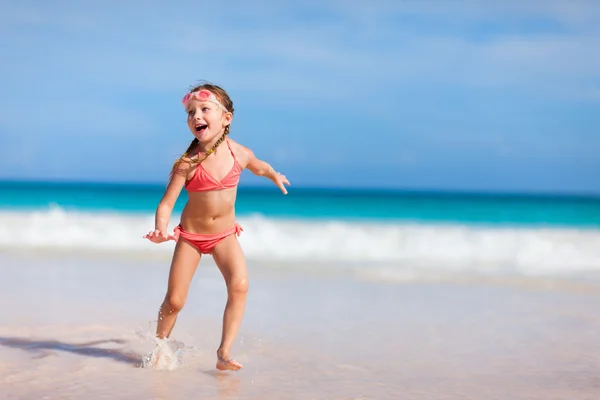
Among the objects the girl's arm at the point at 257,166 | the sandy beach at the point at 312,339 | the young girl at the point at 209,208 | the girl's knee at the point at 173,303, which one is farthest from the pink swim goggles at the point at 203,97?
the sandy beach at the point at 312,339

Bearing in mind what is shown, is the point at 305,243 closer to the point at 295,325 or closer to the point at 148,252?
the point at 148,252

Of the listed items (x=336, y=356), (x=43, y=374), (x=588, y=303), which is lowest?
(x=43, y=374)

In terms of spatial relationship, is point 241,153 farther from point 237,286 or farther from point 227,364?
point 227,364

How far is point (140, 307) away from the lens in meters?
A: 6.29

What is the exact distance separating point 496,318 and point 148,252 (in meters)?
6.34

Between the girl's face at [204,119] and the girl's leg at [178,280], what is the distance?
2.11 feet

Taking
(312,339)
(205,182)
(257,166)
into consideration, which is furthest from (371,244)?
(205,182)

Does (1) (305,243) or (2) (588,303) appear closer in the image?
(2) (588,303)

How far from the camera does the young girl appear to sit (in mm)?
4262

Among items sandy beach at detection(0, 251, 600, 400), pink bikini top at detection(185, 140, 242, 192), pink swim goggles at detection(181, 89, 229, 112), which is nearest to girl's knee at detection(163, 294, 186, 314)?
sandy beach at detection(0, 251, 600, 400)

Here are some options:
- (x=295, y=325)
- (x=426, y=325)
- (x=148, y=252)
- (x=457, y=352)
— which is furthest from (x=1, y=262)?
(x=457, y=352)

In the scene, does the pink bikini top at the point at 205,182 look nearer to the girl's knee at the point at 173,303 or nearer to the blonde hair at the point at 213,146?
the blonde hair at the point at 213,146

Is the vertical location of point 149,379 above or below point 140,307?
below

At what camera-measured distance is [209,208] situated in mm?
4297
